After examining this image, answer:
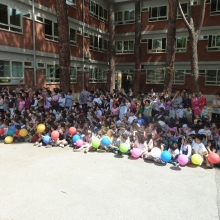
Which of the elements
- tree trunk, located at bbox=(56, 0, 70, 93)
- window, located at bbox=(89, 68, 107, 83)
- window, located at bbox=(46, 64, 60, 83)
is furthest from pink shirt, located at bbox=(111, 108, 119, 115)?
window, located at bbox=(89, 68, 107, 83)

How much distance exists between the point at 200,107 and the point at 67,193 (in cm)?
657

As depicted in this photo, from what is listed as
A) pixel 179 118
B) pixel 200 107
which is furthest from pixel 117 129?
pixel 200 107

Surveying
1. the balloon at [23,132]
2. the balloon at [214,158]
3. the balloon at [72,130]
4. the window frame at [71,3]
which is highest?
the window frame at [71,3]

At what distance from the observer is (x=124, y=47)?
78.1 feet

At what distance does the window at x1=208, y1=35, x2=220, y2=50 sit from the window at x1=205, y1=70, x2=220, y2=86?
2.04 m

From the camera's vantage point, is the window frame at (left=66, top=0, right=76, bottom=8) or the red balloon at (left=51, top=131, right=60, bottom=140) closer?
the red balloon at (left=51, top=131, right=60, bottom=140)

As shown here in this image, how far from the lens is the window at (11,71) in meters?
12.8

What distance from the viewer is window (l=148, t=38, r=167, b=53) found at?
21.4 m

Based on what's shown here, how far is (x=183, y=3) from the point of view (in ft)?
65.4

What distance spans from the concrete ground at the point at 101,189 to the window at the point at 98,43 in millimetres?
16625

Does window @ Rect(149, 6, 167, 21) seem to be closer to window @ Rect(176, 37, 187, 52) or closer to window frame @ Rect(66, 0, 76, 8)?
window @ Rect(176, 37, 187, 52)

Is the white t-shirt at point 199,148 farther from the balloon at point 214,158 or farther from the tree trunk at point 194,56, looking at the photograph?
the tree trunk at point 194,56

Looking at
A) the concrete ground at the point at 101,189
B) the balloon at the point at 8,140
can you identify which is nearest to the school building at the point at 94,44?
the balloon at the point at 8,140

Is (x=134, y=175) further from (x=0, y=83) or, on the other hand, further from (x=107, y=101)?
(x=0, y=83)
